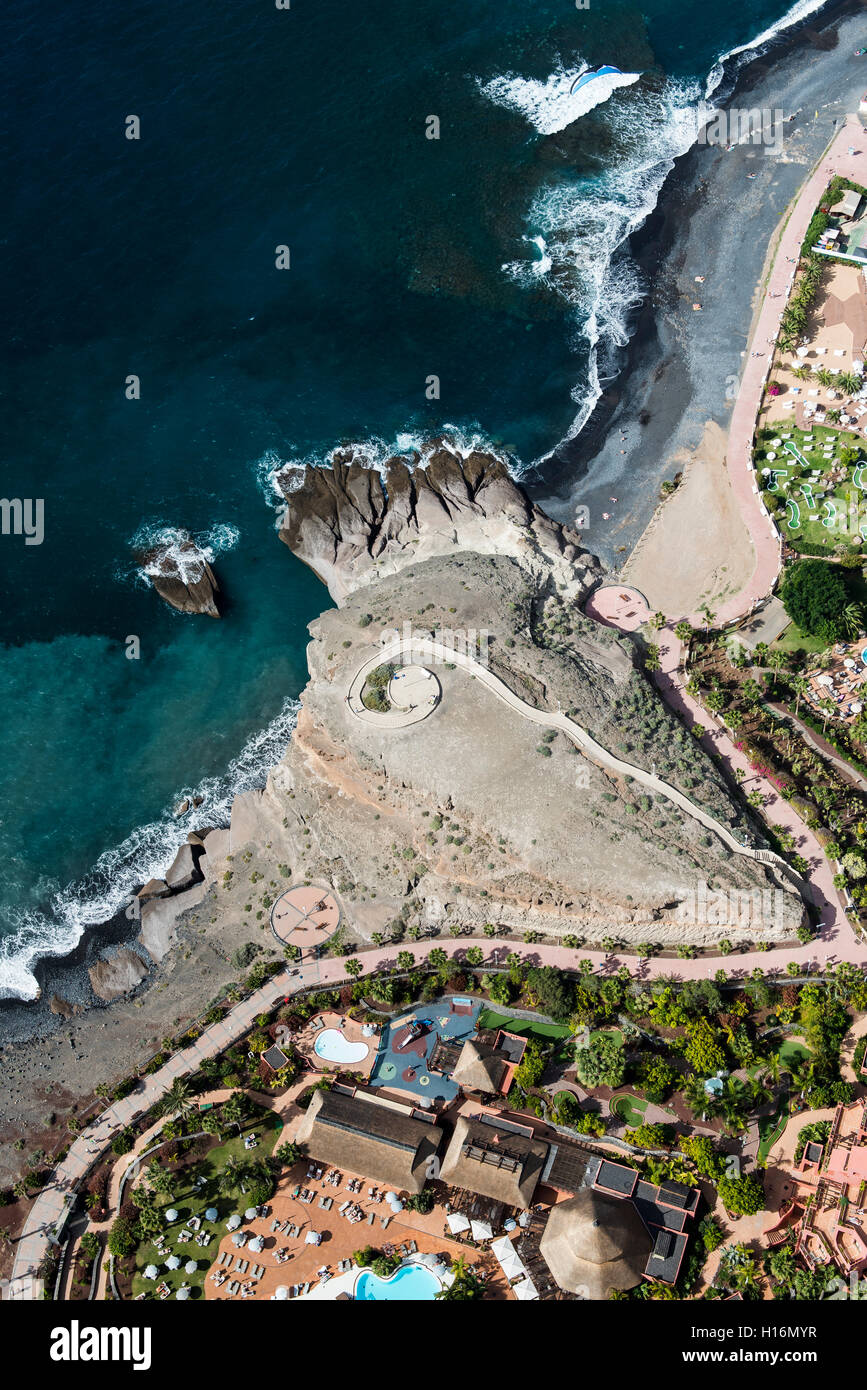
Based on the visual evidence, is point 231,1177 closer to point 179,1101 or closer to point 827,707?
point 179,1101

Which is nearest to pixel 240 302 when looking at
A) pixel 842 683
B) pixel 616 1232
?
pixel 842 683

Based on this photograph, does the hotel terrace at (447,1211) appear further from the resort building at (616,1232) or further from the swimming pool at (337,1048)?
the swimming pool at (337,1048)

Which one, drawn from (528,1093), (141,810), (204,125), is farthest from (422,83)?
(528,1093)

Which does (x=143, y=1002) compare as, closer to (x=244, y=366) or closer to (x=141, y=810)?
(x=141, y=810)

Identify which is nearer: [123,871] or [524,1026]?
[524,1026]

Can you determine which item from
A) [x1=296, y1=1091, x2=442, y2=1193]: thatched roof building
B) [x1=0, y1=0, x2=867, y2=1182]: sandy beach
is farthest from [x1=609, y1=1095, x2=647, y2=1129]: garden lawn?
[x1=0, y1=0, x2=867, y2=1182]: sandy beach
